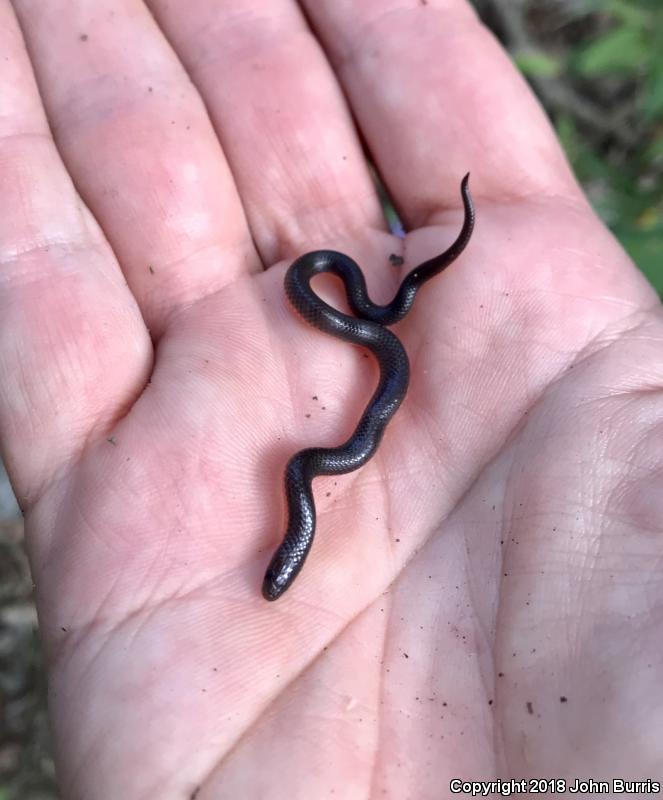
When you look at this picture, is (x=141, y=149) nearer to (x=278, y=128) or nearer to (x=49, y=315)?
(x=278, y=128)

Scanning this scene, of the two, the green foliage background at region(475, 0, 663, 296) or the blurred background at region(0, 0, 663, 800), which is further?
the blurred background at region(0, 0, 663, 800)

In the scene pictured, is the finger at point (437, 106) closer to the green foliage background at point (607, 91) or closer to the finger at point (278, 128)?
the finger at point (278, 128)

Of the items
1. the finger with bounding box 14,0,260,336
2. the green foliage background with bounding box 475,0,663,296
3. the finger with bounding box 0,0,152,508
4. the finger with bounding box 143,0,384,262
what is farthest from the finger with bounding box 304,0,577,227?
the finger with bounding box 0,0,152,508

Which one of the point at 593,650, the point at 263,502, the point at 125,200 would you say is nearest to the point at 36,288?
the point at 125,200

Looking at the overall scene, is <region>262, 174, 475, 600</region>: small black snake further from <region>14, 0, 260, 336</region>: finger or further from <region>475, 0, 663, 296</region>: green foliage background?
<region>475, 0, 663, 296</region>: green foliage background

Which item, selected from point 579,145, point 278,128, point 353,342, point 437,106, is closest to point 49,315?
point 353,342
